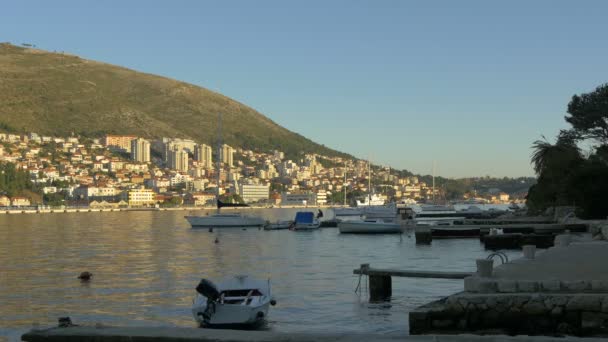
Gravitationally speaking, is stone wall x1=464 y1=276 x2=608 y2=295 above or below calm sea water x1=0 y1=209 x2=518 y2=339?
above

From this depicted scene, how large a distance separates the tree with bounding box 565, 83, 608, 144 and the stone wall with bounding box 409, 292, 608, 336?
54.5m

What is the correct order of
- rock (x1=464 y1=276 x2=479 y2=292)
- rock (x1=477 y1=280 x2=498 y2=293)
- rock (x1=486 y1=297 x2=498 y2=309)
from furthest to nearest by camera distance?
rock (x1=464 y1=276 x2=479 y2=292) < rock (x1=477 y1=280 x2=498 y2=293) < rock (x1=486 y1=297 x2=498 y2=309)

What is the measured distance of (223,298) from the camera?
20.8 metres

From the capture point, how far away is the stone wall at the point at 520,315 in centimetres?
1467

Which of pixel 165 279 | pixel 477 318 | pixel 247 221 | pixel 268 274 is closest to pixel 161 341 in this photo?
pixel 477 318

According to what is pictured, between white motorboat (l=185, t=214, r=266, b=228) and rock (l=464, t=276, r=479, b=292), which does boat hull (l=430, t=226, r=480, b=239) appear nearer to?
white motorboat (l=185, t=214, r=266, b=228)

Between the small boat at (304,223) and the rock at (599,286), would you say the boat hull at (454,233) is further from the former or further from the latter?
the rock at (599,286)

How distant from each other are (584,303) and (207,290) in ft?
29.6

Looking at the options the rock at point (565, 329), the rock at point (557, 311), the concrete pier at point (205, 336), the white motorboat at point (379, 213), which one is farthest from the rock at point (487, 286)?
the white motorboat at point (379, 213)

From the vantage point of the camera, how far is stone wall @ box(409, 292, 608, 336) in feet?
48.1

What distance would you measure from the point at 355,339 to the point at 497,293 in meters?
4.18

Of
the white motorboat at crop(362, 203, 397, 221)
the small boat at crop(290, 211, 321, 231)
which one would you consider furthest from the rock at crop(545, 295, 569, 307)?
the white motorboat at crop(362, 203, 397, 221)

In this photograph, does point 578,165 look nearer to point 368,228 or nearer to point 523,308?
point 368,228

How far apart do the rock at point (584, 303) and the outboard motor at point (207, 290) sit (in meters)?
8.66
